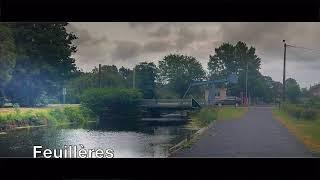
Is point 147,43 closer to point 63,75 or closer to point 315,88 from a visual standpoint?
point 63,75

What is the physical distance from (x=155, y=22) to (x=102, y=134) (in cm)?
141

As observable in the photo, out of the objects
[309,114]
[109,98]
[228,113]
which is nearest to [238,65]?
[228,113]

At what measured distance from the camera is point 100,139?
287 inches

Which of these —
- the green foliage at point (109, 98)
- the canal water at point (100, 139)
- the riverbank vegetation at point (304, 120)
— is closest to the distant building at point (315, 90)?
the riverbank vegetation at point (304, 120)

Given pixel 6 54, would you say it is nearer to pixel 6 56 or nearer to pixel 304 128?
pixel 6 56

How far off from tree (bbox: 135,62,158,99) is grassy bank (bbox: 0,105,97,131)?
731mm

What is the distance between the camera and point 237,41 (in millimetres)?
7336

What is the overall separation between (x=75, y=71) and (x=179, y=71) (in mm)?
1208

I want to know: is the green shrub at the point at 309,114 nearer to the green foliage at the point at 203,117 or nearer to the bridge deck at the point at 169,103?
the green foliage at the point at 203,117

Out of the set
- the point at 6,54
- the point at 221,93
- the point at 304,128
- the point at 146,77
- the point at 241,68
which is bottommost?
the point at 304,128

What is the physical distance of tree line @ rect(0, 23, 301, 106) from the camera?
7.25 meters

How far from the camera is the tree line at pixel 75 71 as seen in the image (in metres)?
7.25

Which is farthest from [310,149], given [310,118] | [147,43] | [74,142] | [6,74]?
[6,74]

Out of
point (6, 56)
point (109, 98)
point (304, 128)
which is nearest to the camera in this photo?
point (6, 56)
